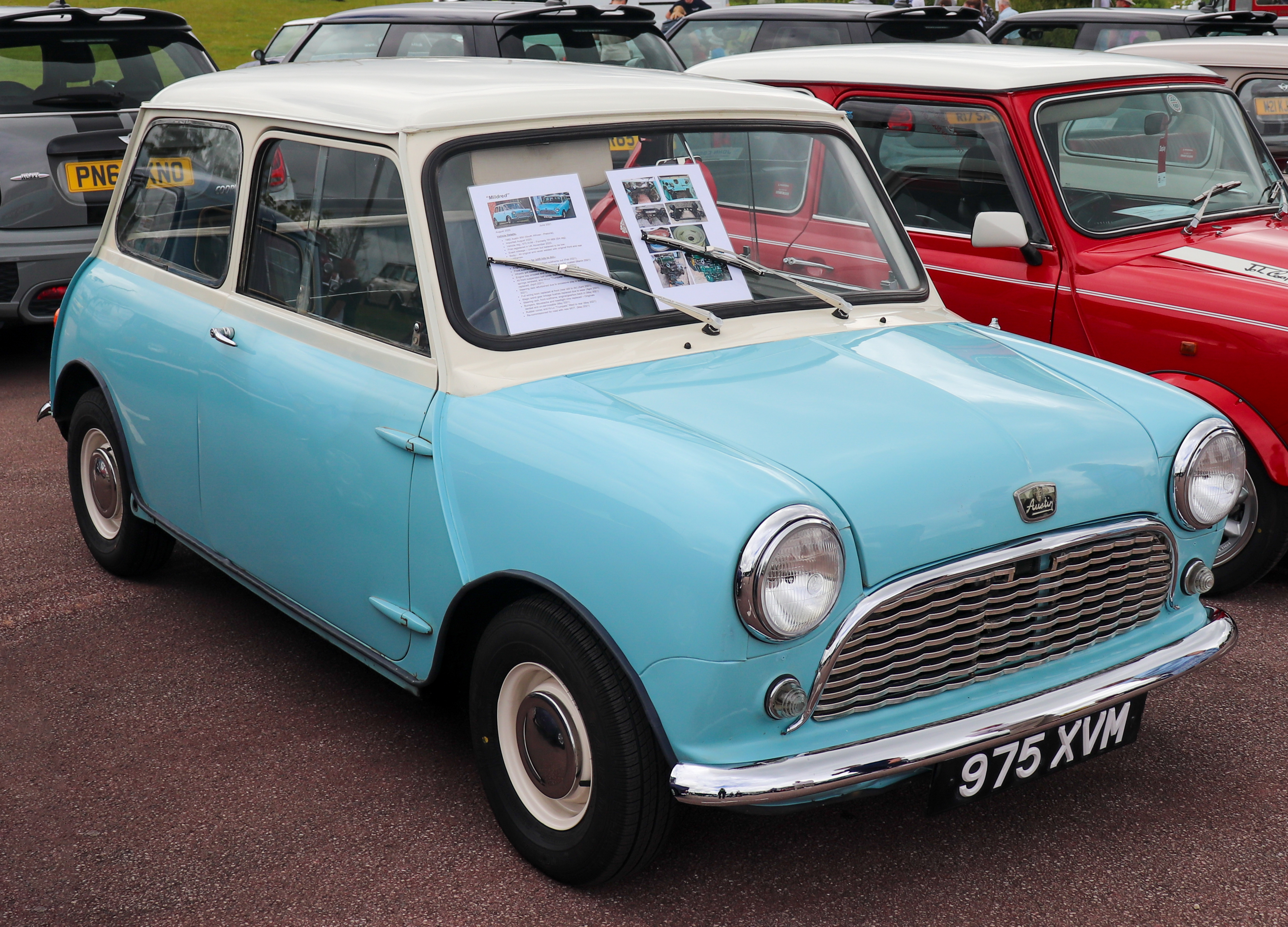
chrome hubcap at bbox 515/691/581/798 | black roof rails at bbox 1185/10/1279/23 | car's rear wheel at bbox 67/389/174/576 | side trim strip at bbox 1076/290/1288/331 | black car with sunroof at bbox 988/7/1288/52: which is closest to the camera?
chrome hubcap at bbox 515/691/581/798

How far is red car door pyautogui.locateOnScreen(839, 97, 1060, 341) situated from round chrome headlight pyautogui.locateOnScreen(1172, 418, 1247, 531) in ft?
5.93

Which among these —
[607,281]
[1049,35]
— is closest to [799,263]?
[607,281]

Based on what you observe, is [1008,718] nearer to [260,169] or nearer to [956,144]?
[260,169]

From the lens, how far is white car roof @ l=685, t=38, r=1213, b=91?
16.1 feet

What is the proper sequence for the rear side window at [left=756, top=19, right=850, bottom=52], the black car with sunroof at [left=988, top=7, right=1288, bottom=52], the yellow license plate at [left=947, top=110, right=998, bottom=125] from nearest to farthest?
the yellow license plate at [left=947, top=110, right=998, bottom=125] < the black car with sunroof at [left=988, top=7, right=1288, bottom=52] < the rear side window at [left=756, top=19, right=850, bottom=52]

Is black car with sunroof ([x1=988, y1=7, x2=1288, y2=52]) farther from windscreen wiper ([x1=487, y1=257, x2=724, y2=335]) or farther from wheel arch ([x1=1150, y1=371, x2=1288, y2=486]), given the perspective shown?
windscreen wiper ([x1=487, y1=257, x2=724, y2=335])

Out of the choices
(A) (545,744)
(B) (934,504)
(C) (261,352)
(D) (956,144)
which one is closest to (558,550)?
(A) (545,744)

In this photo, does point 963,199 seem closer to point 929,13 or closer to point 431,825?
point 431,825

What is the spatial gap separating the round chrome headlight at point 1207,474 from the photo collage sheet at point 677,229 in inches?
46.7

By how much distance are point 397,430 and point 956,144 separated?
9.89ft

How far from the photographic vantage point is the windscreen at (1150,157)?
4801 mm

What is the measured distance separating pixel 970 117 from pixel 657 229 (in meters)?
2.21

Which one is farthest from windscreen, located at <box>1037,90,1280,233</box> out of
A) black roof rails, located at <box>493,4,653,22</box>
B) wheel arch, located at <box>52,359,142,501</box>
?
black roof rails, located at <box>493,4,653,22</box>

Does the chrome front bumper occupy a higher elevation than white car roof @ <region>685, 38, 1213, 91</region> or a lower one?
lower
